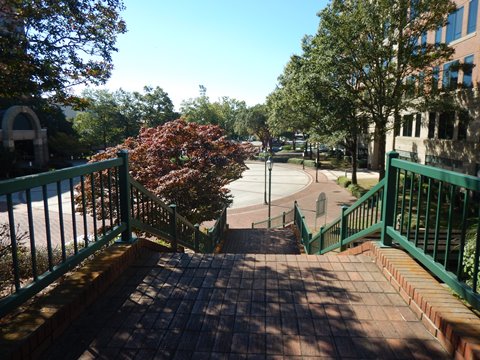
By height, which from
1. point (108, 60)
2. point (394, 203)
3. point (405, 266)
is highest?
point (108, 60)

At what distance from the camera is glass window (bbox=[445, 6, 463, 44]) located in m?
21.7

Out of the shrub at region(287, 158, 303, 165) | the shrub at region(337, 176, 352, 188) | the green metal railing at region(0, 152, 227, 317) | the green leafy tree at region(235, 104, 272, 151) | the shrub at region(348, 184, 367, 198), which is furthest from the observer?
the green leafy tree at region(235, 104, 272, 151)

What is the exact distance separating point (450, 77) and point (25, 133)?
4320 centimetres

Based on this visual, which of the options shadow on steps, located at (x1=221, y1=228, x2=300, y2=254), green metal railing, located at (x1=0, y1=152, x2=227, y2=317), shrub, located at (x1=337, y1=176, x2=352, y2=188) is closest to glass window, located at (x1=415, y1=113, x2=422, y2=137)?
shrub, located at (x1=337, y1=176, x2=352, y2=188)

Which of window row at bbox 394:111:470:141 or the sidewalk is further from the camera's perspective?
window row at bbox 394:111:470:141

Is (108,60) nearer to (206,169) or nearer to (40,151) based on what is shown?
(206,169)

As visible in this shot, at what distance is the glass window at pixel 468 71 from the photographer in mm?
20806

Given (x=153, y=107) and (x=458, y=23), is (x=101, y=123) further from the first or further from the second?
(x=458, y=23)

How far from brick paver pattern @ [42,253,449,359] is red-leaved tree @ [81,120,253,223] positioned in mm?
7934

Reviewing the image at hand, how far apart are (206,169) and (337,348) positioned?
11.3 metres

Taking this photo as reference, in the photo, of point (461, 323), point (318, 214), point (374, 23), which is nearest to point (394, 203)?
point (461, 323)

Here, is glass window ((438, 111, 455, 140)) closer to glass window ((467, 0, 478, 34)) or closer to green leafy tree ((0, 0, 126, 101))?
glass window ((467, 0, 478, 34))

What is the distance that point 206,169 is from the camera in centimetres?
1362

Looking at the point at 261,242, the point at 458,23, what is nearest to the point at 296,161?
the point at 458,23
